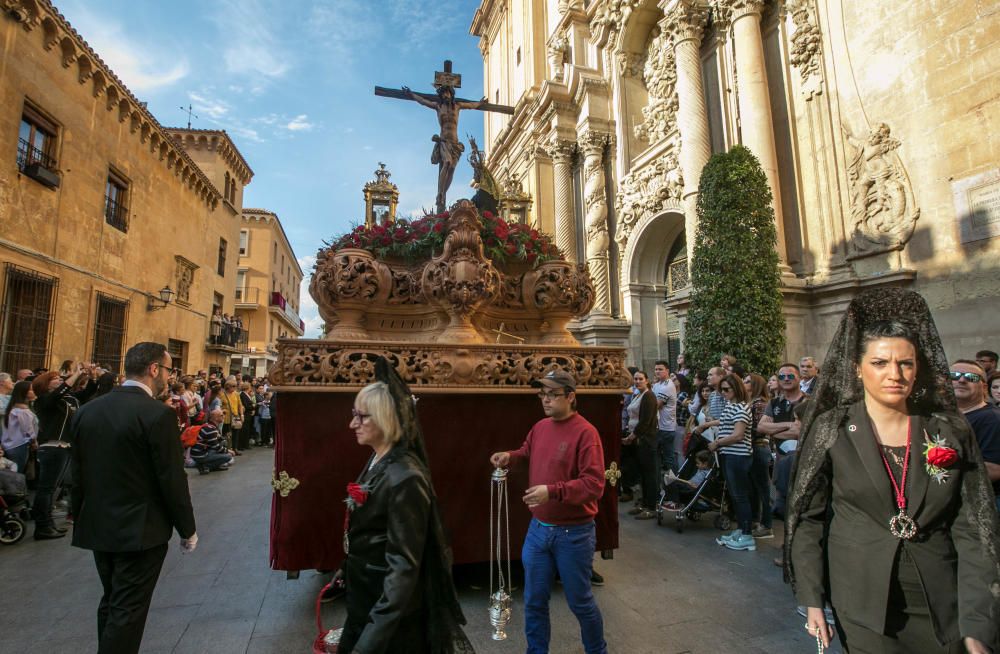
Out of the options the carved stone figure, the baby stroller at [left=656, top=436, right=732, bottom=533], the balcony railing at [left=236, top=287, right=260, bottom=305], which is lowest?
the baby stroller at [left=656, top=436, right=732, bottom=533]

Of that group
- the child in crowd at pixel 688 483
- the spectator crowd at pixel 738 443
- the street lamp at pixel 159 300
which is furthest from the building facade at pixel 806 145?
the street lamp at pixel 159 300

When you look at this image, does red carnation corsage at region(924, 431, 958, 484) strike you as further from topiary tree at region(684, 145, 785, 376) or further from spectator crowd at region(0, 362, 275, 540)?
topiary tree at region(684, 145, 785, 376)

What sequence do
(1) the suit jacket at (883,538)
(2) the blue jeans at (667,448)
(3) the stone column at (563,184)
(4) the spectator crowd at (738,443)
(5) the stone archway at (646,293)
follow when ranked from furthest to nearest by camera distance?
(3) the stone column at (563,184), (5) the stone archway at (646,293), (2) the blue jeans at (667,448), (4) the spectator crowd at (738,443), (1) the suit jacket at (883,538)

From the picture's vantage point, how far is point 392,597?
72.4 inches

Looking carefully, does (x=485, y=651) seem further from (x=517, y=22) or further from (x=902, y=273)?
(x=517, y=22)

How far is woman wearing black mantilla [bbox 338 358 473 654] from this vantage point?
1.92 metres

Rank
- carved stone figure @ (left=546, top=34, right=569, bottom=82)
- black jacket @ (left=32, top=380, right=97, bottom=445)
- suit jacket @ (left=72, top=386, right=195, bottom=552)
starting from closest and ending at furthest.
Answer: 1. suit jacket @ (left=72, top=386, right=195, bottom=552)
2. black jacket @ (left=32, top=380, right=97, bottom=445)
3. carved stone figure @ (left=546, top=34, right=569, bottom=82)

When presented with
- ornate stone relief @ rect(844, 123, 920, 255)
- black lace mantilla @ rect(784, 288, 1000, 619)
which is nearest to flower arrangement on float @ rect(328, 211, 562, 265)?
black lace mantilla @ rect(784, 288, 1000, 619)

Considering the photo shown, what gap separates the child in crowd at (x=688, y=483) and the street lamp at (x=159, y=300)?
18580mm

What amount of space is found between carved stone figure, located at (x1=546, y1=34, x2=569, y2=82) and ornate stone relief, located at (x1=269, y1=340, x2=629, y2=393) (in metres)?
20.4

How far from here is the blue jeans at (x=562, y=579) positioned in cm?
279

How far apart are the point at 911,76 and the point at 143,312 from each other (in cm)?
2190

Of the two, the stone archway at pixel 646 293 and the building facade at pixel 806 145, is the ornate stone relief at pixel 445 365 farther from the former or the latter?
the stone archway at pixel 646 293

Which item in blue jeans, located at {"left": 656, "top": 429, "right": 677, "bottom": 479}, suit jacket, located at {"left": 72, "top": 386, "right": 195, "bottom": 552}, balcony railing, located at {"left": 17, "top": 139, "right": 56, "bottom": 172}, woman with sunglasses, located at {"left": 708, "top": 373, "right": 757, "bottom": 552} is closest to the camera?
suit jacket, located at {"left": 72, "top": 386, "right": 195, "bottom": 552}
